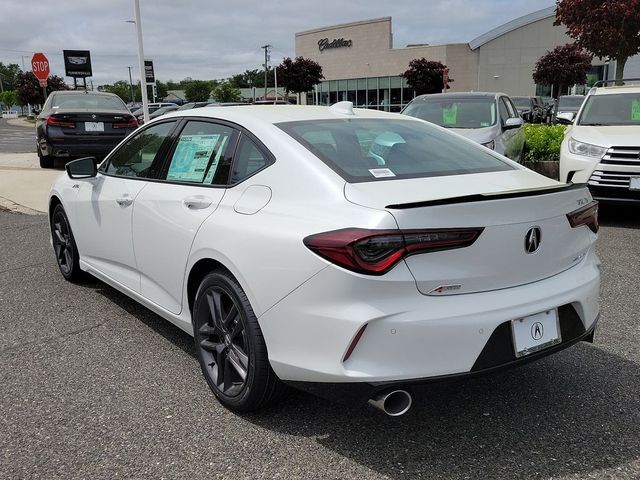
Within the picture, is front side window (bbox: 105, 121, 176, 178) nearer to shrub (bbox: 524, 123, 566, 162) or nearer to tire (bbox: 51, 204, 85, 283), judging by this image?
tire (bbox: 51, 204, 85, 283)

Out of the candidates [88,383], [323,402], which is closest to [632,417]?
[323,402]

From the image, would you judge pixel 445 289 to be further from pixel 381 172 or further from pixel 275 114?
pixel 275 114

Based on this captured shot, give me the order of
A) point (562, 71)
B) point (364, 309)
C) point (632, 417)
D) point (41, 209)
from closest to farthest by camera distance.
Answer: point (364, 309) < point (632, 417) < point (41, 209) < point (562, 71)

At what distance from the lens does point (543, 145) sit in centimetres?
1005

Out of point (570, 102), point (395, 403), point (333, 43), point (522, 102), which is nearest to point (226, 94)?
point (333, 43)

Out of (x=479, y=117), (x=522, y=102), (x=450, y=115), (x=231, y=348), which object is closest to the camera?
(x=231, y=348)

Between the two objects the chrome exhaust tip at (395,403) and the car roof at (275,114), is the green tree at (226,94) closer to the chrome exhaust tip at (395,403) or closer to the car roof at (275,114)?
the car roof at (275,114)

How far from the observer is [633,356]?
3600 millimetres

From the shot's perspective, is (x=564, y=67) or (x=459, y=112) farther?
(x=564, y=67)

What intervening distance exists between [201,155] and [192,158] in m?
0.10

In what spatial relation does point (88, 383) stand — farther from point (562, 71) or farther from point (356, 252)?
point (562, 71)

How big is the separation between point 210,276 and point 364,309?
3.26 feet

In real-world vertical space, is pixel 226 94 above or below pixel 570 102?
above

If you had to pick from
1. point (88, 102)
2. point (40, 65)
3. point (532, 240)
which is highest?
point (40, 65)
